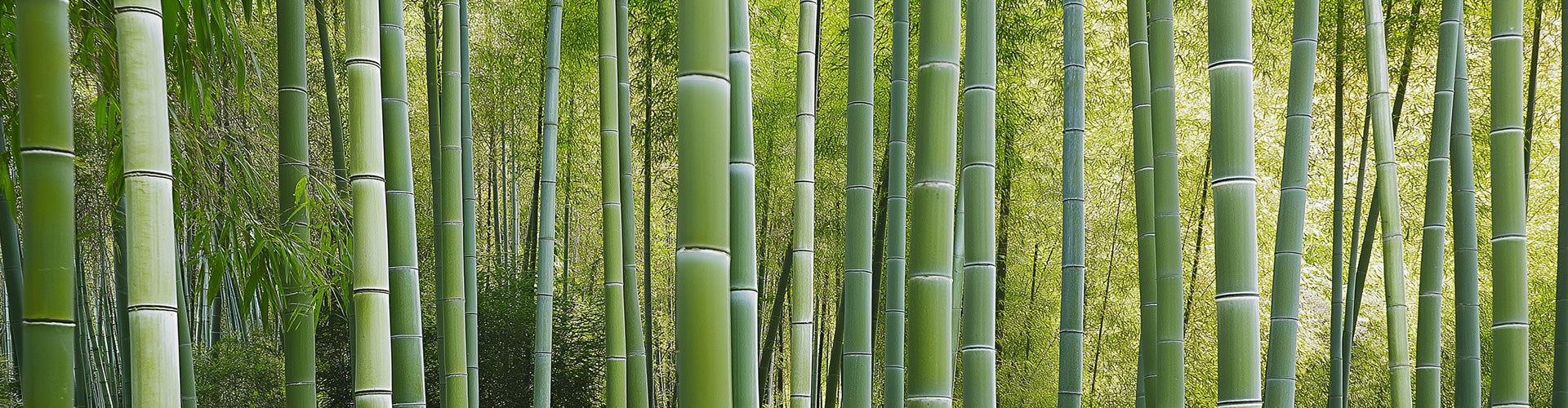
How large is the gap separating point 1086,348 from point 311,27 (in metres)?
4.63

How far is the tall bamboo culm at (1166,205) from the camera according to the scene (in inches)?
78.7

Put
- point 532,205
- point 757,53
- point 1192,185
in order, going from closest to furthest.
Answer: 1. point 757,53
2. point 1192,185
3. point 532,205

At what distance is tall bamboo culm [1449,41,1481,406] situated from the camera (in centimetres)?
222

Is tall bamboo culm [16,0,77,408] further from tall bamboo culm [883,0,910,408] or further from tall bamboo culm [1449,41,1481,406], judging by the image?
tall bamboo culm [1449,41,1481,406]

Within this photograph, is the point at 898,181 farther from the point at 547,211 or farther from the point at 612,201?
the point at 547,211

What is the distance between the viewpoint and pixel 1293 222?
5.77ft

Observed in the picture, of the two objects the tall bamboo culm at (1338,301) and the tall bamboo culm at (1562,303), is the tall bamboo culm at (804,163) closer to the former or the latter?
the tall bamboo culm at (1562,303)

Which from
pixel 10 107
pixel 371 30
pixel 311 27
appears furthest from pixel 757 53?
pixel 371 30

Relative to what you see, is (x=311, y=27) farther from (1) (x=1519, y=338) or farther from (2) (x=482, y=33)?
(1) (x=1519, y=338)

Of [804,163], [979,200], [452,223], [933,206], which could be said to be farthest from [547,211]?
[933,206]

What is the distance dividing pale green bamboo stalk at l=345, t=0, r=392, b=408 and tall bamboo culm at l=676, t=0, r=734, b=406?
646mm

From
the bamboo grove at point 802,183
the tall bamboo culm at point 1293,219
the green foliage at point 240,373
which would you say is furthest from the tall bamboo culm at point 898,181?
the green foliage at point 240,373

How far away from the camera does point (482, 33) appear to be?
22.4 ft

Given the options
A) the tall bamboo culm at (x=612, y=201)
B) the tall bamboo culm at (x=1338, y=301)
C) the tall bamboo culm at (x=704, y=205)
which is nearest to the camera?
the tall bamboo culm at (x=704, y=205)
